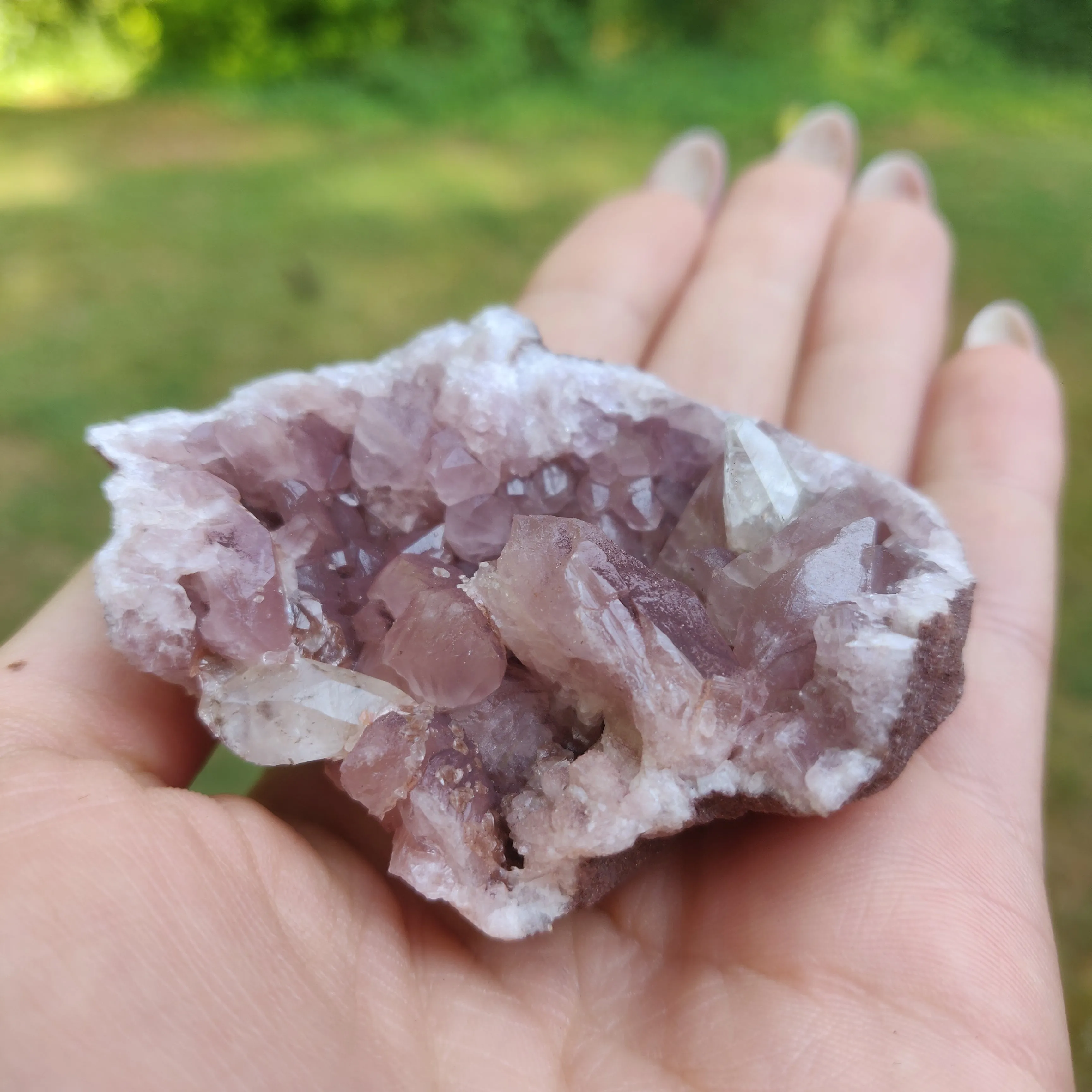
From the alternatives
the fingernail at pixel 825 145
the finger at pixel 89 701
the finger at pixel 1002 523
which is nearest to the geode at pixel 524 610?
the finger at pixel 89 701

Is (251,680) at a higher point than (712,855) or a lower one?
higher

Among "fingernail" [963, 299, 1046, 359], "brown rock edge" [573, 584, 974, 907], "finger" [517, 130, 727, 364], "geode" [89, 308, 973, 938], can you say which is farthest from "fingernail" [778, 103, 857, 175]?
"brown rock edge" [573, 584, 974, 907]

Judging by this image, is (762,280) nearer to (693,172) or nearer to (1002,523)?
(693,172)

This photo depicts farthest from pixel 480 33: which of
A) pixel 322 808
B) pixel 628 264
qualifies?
pixel 322 808

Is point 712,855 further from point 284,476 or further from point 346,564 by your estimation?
point 284,476

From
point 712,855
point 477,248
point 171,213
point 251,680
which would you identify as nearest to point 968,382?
point 712,855

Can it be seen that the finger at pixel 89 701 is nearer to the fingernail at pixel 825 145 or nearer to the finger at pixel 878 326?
the finger at pixel 878 326
